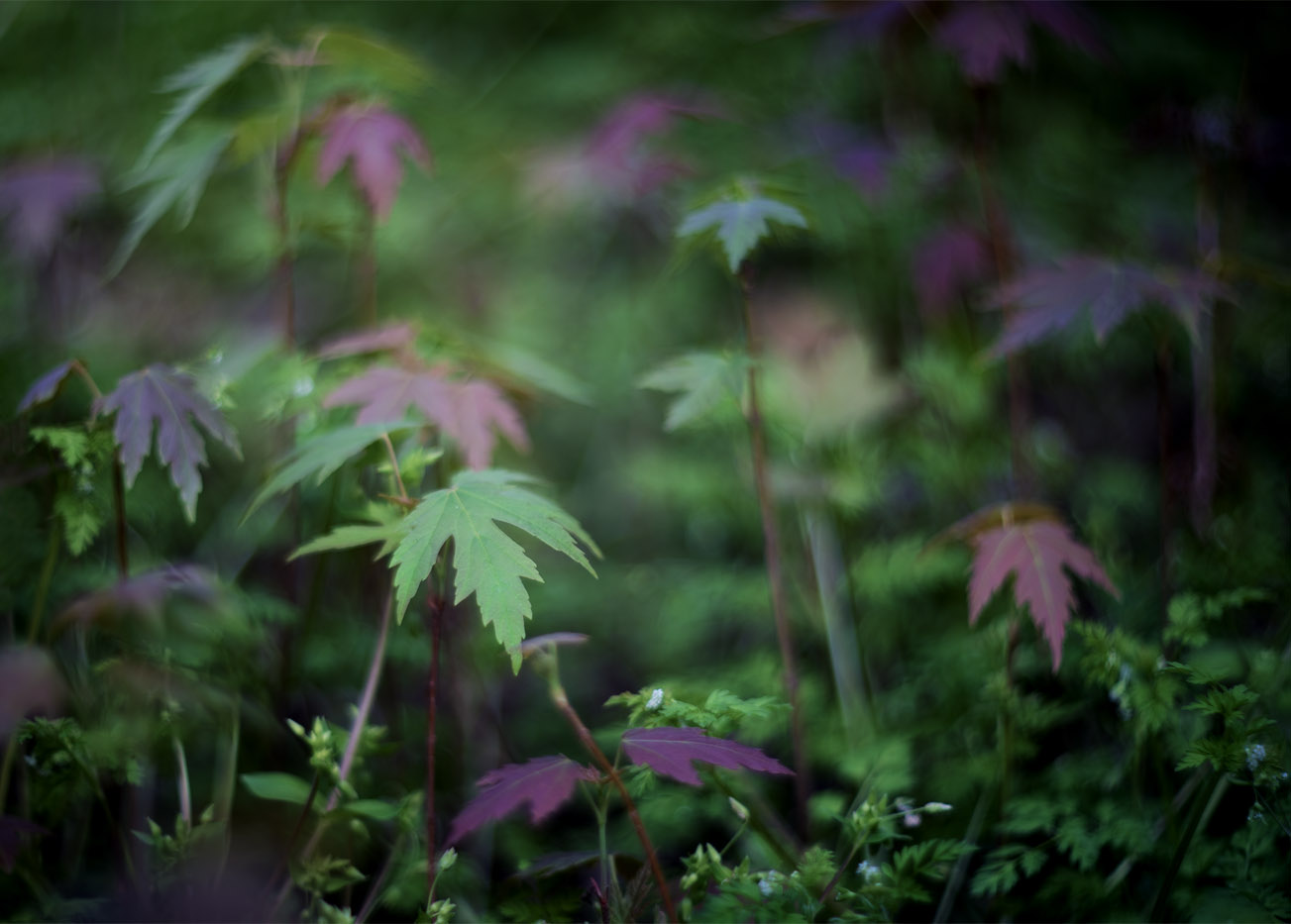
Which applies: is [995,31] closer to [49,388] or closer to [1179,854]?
[1179,854]

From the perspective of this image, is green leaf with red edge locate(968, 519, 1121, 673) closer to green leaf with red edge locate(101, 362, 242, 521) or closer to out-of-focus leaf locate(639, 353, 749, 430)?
out-of-focus leaf locate(639, 353, 749, 430)

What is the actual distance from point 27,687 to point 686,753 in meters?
1.08

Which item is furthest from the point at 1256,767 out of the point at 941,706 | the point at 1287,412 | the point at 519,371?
the point at 1287,412

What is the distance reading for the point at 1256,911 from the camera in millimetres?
1195

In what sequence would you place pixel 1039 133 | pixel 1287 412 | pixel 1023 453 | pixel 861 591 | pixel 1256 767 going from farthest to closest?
pixel 1039 133 < pixel 1287 412 < pixel 1023 453 < pixel 861 591 < pixel 1256 767

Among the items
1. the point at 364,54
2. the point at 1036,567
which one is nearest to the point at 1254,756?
the point at 1036,567

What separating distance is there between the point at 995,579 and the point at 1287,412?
1678 millimetres

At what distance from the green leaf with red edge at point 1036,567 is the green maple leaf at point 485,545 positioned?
0.73m

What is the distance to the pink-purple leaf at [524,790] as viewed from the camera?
1045 millimetres

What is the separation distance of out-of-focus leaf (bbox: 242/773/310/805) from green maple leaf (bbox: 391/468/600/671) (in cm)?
53

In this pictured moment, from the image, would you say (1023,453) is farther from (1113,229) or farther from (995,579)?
(1113,229)

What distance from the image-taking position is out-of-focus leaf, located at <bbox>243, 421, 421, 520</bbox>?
4.17 feet

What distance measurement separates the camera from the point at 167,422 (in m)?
1.36

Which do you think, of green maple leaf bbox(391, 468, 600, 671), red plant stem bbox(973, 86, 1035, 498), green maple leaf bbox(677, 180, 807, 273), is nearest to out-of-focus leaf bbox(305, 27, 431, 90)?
green maple leaf bbox(677, 180, 807, 273)
